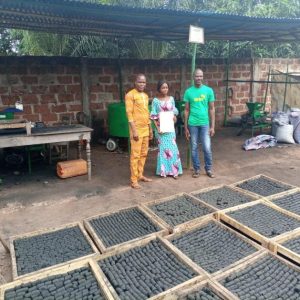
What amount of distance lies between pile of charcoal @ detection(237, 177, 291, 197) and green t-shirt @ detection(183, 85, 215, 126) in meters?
1.20

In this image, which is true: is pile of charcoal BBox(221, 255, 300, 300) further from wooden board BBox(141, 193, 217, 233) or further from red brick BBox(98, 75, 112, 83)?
red brick BBox(98, 75, 112, 83)

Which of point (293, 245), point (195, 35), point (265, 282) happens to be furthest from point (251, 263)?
point (195, 35)

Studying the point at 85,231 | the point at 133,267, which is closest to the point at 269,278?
the point at 133,267

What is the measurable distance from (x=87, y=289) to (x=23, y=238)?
119 cm

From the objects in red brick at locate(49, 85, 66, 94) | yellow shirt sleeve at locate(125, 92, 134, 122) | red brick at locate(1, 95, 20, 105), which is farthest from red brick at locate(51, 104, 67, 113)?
yellow shirt sleeve at locate(125, 92, 134, 122)

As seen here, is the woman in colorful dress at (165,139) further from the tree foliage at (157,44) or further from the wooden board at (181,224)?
the tree foliage at (157,44)

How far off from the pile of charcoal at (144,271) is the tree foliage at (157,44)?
6.27 meters

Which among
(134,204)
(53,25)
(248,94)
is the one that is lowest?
(134,204)

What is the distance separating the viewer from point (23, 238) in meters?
3.38

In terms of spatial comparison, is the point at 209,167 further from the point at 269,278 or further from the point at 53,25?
the point at 53,25

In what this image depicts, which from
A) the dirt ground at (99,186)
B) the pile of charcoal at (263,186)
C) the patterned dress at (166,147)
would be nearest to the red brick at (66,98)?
the dirt ground at (99,186)

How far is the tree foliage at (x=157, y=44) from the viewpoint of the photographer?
8641 millimetres

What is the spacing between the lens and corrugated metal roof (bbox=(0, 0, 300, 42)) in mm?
4016

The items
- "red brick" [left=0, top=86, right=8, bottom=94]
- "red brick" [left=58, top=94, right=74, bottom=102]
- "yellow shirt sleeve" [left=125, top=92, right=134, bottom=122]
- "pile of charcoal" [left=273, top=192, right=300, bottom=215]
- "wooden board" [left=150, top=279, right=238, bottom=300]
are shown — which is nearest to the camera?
"wooden board" [left=150, top=279, right=238, bottom=300]
